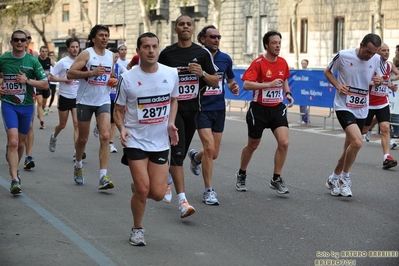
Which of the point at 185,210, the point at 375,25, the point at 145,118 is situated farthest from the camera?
the point at 375,25

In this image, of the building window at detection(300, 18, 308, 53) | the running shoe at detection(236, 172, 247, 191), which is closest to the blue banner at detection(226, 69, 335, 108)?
the running shoe at detection(236, 172, 247, 191)

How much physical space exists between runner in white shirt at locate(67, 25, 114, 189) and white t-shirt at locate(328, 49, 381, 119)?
283 centimetres

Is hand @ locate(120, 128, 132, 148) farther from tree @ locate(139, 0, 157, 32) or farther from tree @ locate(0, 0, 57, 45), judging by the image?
tree @ locate(0, 0, 57, 45)

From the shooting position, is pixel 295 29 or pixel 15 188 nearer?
pixel 15 188

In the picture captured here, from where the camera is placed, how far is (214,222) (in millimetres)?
8219

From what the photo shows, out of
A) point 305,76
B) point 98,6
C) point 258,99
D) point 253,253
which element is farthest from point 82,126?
point 98,6

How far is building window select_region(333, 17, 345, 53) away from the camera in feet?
132

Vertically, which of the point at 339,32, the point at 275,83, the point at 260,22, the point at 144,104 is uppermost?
the point at 260,22

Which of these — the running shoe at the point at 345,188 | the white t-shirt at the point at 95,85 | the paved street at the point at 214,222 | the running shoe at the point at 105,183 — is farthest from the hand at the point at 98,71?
the running shoe at the point at 345,188

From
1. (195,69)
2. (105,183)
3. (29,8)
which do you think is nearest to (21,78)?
(105,183)

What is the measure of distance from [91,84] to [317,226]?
3.78 metres

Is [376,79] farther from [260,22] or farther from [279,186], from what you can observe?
[260,22]

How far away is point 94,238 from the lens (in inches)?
289

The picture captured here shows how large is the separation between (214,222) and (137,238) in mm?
1352
